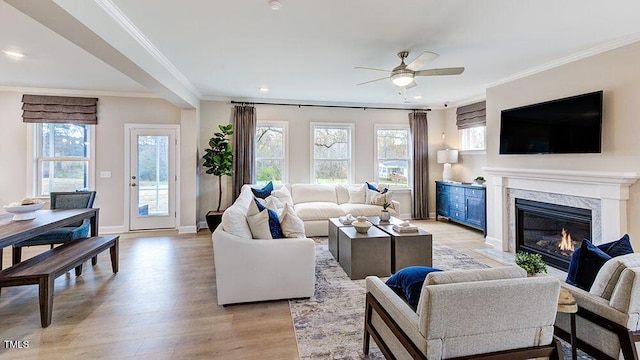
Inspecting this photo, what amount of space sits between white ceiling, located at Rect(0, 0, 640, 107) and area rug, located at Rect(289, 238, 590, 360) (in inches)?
106

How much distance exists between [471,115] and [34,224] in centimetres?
693

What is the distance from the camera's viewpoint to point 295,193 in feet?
19.5

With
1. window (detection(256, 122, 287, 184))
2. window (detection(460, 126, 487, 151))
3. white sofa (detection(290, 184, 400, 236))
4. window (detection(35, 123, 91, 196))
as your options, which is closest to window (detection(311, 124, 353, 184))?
white sofa (detection(290, 184, 400, 236))

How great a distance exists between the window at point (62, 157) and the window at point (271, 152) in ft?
10.4

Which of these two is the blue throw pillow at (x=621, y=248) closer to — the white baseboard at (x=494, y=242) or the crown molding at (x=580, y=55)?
the crown molding at (x=580, y=55)

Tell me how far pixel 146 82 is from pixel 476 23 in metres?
3.89

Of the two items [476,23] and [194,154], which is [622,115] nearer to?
[476,23]

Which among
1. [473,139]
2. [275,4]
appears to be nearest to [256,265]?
[275,4]

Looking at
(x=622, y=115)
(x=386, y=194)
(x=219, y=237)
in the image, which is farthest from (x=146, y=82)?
(x=622, y=115)

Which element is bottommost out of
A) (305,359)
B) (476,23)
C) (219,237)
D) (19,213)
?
(305,359)

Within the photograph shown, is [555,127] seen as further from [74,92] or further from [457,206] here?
[74,92]

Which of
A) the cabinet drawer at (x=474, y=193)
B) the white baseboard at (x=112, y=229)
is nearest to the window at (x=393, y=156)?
the cabinet drawer at (x=474, y=193)

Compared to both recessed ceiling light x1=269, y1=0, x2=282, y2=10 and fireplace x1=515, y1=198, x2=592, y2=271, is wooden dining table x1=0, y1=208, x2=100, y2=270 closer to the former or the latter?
recessed ceiling light x1=269, y1=0, x2=282, y2=10

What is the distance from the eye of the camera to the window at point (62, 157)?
532 cm
